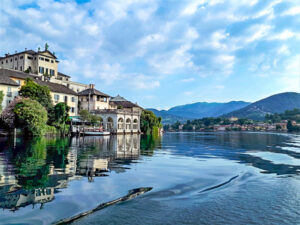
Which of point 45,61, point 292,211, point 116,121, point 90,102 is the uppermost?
point 45,61

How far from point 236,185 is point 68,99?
196ft

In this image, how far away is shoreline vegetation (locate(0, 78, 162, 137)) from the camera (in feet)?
140

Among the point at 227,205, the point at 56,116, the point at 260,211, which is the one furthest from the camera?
the point at 56,116

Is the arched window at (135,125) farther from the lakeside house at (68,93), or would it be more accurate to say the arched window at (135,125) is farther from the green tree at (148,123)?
the green tree at (148,123)

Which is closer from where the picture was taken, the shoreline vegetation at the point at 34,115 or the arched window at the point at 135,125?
the shoreline vegetation at the point at 34,115

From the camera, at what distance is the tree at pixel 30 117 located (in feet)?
139

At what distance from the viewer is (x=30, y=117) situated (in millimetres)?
42312

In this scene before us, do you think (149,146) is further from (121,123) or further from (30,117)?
(121,123)

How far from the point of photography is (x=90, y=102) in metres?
72.9

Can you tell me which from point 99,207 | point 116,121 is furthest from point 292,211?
point 116,121

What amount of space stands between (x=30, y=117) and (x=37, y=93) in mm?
11537

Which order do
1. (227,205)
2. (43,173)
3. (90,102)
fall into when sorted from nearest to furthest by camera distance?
(227,205) < (43,173) < (90,102)

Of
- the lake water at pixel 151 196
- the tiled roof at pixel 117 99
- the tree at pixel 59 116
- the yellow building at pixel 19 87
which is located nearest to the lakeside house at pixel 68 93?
the yellow building at pixel 19 87

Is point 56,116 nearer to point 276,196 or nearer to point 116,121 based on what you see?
point 116,121
